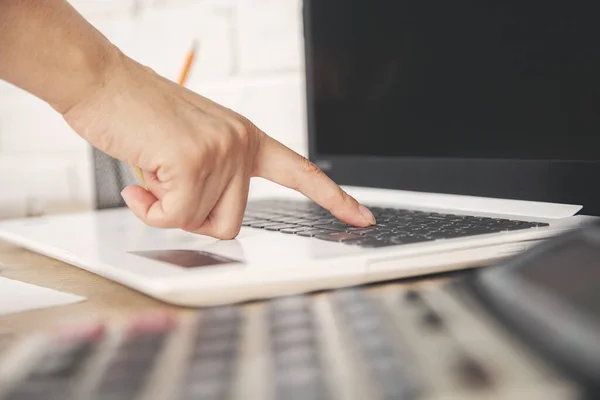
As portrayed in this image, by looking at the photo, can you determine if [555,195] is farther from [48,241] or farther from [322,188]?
[48,241]

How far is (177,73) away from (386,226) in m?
0.80

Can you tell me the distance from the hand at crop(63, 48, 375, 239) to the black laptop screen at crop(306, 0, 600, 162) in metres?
0.19

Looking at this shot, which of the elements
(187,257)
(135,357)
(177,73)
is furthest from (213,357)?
(177,73)

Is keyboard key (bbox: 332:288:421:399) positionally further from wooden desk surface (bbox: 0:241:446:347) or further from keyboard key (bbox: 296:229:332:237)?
keyboard key (bbox: 296:229:332:237)

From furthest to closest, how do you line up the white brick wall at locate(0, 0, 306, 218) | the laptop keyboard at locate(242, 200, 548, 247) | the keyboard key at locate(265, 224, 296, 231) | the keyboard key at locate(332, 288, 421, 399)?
1. the white brick wall at locate(0, 0, 306, 218)
2. the keyboard key at locate(265, 224, 296, 231)
3. the laptop keyboard at locate(242, 200, 548, 247)
4. the keyboard key at locate(332, 288, 421, 399)

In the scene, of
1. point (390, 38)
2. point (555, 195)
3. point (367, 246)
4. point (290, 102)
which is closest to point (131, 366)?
point (367, 246)

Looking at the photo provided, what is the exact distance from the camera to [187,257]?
473 mm

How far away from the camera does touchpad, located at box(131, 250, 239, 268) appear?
44 cm

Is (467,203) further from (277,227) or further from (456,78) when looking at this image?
(277,227)

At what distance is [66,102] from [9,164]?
1.09 meters

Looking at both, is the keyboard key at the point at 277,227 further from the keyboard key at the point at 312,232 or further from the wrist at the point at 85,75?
the wrist at the point at 85,75

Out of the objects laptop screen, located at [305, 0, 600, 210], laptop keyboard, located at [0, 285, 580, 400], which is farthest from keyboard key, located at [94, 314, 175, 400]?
laptop screen, located at [305, 0, 600, 210]

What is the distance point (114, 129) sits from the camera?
20.8 inches

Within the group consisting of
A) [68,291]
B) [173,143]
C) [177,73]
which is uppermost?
[177,73]
